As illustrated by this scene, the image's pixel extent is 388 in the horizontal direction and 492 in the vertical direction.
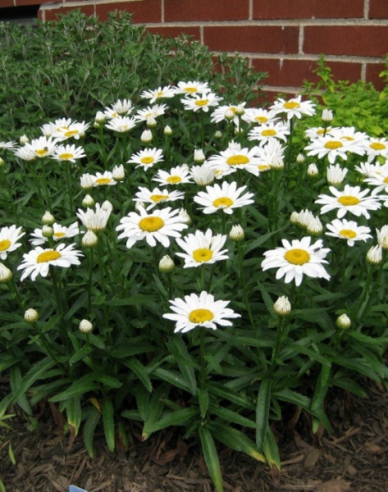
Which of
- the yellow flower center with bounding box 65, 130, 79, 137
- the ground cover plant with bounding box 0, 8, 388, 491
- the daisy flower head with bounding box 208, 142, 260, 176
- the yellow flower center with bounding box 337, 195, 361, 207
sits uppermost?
the daisy flower head with bounding box 208, 142, 260, 176

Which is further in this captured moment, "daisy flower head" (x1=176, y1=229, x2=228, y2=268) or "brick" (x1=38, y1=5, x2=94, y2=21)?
"brick" (x1=38, y1=5, x2=94, y2=21)

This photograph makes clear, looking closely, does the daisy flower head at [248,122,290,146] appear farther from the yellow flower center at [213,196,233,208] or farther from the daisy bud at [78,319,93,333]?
the daisy bud at [78,319,93,333]

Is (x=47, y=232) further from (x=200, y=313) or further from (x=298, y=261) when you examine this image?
(x=298, y=261)

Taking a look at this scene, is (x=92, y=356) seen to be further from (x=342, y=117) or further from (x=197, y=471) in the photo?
(x=342, y=117)

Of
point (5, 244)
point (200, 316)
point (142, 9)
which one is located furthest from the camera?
point (142, 9)

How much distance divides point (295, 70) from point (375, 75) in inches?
23.6

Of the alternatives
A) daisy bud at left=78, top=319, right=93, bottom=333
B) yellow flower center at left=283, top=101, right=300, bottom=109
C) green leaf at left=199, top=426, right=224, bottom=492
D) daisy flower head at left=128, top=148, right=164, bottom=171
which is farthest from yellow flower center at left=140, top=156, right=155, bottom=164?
green leaf at left=199, top=426, right=224, bottom=492

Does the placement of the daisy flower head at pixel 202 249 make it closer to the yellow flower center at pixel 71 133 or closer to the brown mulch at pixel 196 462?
the brown mulch at pixel 196 462

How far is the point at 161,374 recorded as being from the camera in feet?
6.84

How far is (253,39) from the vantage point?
4312 millimetres

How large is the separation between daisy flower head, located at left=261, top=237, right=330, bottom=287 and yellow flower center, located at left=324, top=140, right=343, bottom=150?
0.78 meters

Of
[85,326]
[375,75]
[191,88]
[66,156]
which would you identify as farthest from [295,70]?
[85,326]

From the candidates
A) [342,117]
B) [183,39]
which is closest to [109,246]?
[342,117]

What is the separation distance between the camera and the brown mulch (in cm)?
217
